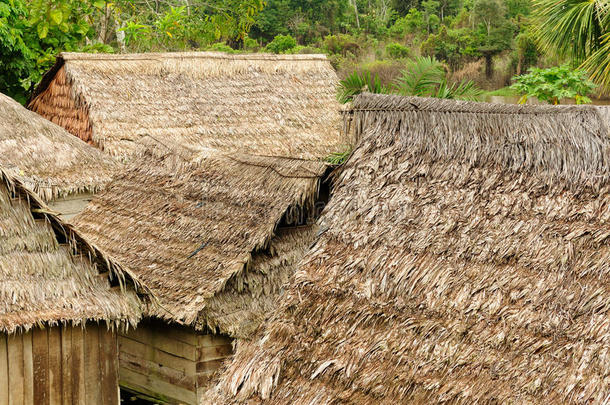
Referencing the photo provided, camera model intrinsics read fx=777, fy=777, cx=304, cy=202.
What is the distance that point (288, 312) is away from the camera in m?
6.02

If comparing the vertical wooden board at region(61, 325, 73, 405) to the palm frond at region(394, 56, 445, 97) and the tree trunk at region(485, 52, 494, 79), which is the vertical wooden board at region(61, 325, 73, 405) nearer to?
the palm frond at region(394, 56, 445, 97)

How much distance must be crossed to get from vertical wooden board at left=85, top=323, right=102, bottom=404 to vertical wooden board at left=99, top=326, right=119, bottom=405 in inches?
1.4

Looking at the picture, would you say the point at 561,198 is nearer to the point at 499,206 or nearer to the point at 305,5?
the point at 499,206

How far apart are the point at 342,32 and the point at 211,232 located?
32294mm

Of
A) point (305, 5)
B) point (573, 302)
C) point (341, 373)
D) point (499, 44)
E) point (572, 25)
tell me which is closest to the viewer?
point (573, 302)

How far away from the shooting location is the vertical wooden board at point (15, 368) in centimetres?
612

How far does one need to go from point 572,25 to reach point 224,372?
9.40m

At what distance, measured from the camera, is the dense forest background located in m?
13.7

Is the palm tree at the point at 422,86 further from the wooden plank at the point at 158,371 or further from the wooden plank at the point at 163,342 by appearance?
the wooden plank at the point at 158,371

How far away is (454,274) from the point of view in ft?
Answer: 17.9

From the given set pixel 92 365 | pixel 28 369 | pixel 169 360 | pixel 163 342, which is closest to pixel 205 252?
pixel 163 342

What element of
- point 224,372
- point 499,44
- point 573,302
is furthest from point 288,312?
point 499,44

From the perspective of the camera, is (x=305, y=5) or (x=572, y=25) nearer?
(x=572, y=25)

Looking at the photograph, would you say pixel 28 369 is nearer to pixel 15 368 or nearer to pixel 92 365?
pixel 15 368
